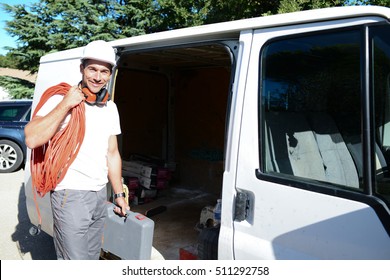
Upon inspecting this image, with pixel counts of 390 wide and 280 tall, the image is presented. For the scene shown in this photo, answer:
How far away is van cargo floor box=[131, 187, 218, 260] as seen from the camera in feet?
11.9

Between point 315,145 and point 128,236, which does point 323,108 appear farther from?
point 128,236

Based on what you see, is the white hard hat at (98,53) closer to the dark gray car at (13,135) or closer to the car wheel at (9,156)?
the dark gray car at (13,135)

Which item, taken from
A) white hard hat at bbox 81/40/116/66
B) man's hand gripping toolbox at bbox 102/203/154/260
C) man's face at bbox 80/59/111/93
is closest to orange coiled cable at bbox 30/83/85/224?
man's face at bbox 80/59/111/93

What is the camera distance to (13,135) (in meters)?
8.66

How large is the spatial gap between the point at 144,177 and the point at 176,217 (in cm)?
99

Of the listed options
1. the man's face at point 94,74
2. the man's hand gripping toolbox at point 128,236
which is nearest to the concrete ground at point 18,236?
the man's hand gripping toolbox at point 128,236

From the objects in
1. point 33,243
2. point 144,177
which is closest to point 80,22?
point 144,177

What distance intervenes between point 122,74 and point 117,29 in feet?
34.4

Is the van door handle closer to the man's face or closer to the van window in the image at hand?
the van window

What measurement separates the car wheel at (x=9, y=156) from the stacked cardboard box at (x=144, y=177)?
15.1ft

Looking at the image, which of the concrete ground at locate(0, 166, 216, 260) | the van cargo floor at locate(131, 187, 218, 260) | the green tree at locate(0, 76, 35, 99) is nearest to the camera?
the van cargo floor at locate(131, 187, 218, 260)

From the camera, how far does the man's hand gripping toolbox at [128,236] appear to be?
2387 millimetres

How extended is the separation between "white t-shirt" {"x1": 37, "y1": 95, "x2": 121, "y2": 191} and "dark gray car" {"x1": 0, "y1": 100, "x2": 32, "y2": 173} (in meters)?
7.16

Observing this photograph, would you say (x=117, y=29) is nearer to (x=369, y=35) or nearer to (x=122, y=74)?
(x=122, y=74)
